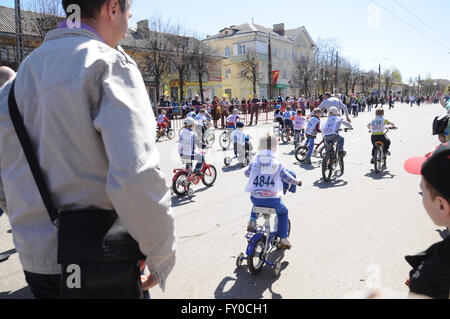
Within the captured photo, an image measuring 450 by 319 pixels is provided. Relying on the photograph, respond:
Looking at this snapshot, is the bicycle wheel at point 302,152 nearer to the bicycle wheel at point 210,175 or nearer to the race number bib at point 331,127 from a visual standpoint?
the race number bib at point 331,127

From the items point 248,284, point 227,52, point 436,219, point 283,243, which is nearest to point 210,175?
point 283,243

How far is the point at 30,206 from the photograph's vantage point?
1.32 meters

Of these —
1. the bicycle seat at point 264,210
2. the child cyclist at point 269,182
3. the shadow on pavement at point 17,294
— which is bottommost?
the shadow on pavement at point 17,294

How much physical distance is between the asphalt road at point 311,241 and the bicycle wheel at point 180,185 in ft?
0.75

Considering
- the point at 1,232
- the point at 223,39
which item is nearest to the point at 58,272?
the point at 1,232

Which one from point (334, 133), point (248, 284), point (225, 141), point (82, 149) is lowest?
point (248, 284)

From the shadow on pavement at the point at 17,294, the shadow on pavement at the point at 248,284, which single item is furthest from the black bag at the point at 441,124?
the shadow on pavement at the point at 17,294

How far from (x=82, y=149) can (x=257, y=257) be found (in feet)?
10.0

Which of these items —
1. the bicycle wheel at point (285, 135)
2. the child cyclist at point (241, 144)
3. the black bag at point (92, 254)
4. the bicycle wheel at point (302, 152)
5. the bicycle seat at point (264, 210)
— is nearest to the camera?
the black bag at point (92, 254)

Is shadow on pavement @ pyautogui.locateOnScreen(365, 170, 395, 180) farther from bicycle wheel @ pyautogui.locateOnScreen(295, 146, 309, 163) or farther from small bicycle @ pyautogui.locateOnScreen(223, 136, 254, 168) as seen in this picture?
small bicycle @ pyautogui.locateOnScreen(223, 136, 254, 168)

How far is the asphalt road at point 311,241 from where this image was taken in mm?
3604

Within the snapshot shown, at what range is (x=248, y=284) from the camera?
147 inches

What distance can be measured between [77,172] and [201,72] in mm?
41346

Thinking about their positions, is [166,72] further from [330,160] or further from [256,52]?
[330,160]
